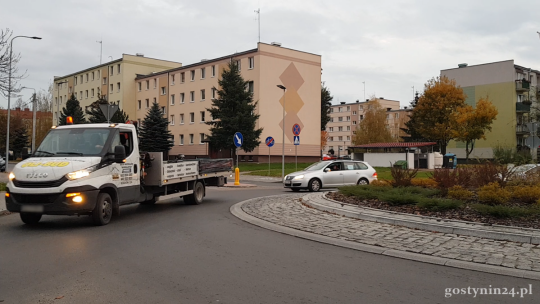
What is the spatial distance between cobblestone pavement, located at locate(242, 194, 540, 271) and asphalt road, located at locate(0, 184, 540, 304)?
743mm

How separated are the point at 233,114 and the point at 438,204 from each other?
35.7 m

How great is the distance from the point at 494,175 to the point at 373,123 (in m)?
58.4

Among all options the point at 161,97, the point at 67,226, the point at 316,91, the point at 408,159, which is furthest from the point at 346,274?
the point at 161,97

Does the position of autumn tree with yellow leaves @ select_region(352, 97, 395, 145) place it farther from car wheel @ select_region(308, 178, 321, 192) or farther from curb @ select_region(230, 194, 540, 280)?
curb @ select_region(230, 194, 540, 280)

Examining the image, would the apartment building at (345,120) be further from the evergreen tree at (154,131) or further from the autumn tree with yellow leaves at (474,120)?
the evergreen tree at (154,131)

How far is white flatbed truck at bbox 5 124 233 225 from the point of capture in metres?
9.13

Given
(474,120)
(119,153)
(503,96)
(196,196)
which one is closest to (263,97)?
(474,120)

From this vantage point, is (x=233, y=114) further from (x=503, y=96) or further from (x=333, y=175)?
(x=503, y=96)

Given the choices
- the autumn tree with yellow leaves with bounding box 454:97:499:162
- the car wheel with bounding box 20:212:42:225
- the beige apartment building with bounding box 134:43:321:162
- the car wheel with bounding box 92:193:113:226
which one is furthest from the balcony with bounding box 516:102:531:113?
the car wheel with bounding box 20:212:42:225

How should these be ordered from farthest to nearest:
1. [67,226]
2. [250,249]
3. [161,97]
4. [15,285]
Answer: [161,97] < [67,226] < [250,249] < [15,285]

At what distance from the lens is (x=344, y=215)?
438 inches

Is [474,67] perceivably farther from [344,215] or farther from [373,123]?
[344,215]

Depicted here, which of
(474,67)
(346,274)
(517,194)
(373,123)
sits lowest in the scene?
(346,274)

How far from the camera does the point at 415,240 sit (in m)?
8.13
